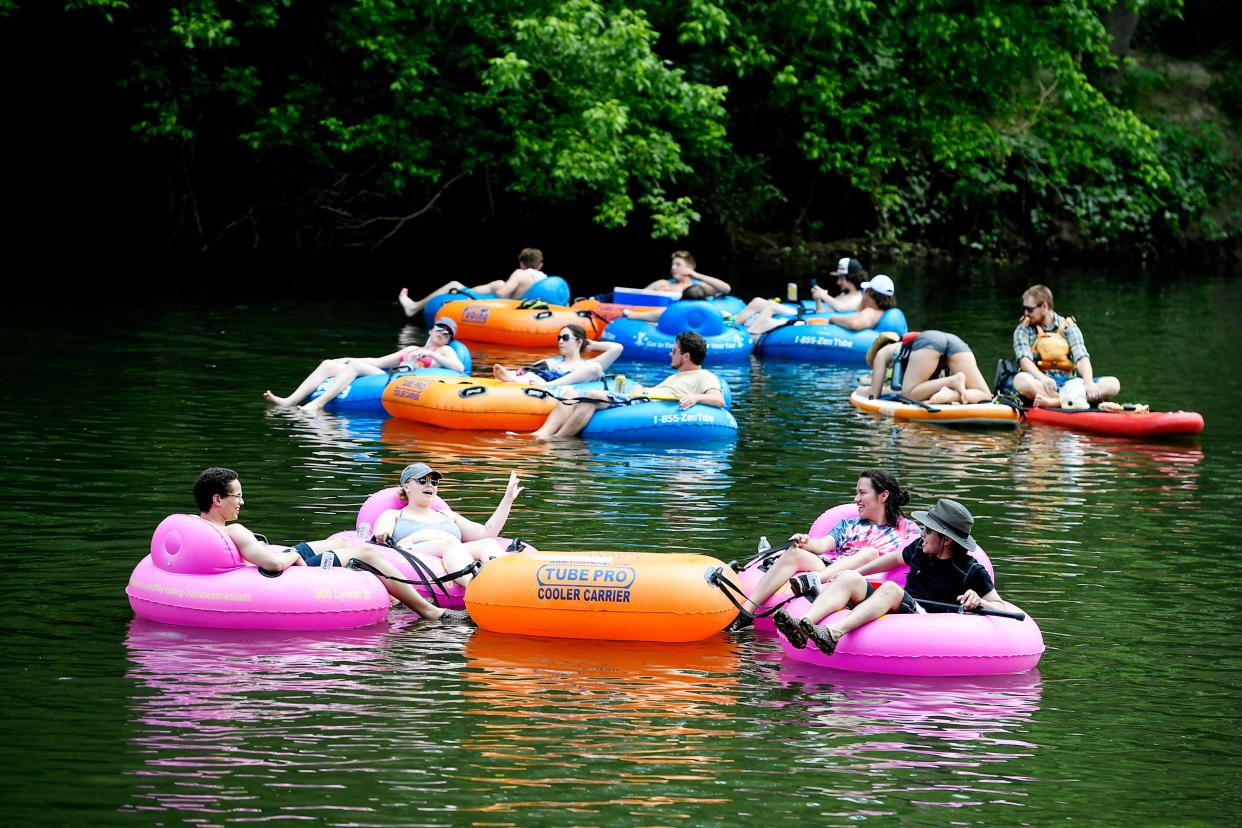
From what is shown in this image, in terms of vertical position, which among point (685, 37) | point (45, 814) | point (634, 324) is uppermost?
point (685, 37)

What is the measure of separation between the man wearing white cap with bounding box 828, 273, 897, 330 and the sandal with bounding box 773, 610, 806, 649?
11.3 metres

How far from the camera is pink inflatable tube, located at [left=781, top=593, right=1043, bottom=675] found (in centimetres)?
823

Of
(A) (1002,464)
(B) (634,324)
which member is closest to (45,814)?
(A) (1002,464)

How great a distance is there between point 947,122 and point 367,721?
1023 inches

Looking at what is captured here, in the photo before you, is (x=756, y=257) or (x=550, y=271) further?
(x=756, y=257)

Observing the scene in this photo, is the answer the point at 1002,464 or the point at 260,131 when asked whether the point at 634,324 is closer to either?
the point at 1002,464

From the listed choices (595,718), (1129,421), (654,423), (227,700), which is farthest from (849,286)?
(227,700)

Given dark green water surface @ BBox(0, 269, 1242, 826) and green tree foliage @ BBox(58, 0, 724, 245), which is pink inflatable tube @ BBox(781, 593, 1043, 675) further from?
green tree foliage @ BBox(58, 0, 724, 245)

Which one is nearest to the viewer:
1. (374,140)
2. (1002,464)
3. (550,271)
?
(1002,464)

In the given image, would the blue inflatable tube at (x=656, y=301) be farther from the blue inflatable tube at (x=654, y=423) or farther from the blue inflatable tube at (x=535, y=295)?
the blue inflatable tube at (x=654, y=423)

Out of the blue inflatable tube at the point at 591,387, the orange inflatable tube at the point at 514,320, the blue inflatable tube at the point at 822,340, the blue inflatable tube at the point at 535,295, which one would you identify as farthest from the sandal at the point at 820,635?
the blue inflatable tube at the point at 535,295

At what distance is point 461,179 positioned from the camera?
29.8 meters

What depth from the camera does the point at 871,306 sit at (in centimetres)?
1975

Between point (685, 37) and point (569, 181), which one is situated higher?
point (685, 37)
